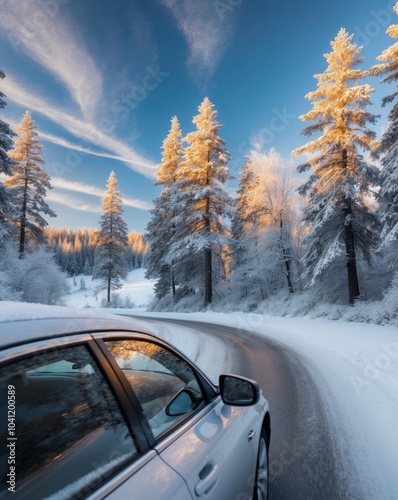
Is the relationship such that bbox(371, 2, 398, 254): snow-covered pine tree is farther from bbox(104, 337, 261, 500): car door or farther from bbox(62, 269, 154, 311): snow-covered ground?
bbox(62, 269, 154, 311): snow-covered ground

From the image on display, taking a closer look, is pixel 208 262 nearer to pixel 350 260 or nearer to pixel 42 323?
pixel 350 260

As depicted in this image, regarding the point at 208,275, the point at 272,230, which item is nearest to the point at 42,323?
the point at 272,230

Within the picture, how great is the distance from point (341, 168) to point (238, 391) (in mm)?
16975

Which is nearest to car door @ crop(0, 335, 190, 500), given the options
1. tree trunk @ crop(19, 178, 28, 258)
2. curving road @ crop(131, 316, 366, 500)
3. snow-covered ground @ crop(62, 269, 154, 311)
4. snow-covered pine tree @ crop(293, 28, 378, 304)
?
curving road @ crop(131, 316, 366, 500)

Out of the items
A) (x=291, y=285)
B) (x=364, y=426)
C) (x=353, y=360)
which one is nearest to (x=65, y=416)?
(x=364, y=426)

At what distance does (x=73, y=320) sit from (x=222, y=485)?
1.21 metres

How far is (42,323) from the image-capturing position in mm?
1216

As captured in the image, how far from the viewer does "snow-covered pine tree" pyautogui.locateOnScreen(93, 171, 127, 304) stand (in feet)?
130

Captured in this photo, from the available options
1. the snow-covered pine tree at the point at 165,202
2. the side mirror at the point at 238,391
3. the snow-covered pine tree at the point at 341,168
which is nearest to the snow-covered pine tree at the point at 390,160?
the snow-covered pine tree at the point at 341,168

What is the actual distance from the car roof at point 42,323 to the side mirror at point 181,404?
625 millimetres

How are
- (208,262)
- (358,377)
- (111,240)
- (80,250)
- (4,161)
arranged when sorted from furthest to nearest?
1. (80,250)
2. (111,240)
3. (208,262)
4. (4,161)
5. (358,377)

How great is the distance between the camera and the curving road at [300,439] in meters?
2.88

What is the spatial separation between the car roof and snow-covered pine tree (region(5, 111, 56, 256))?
84.8 feet

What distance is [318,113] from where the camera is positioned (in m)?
16.7
